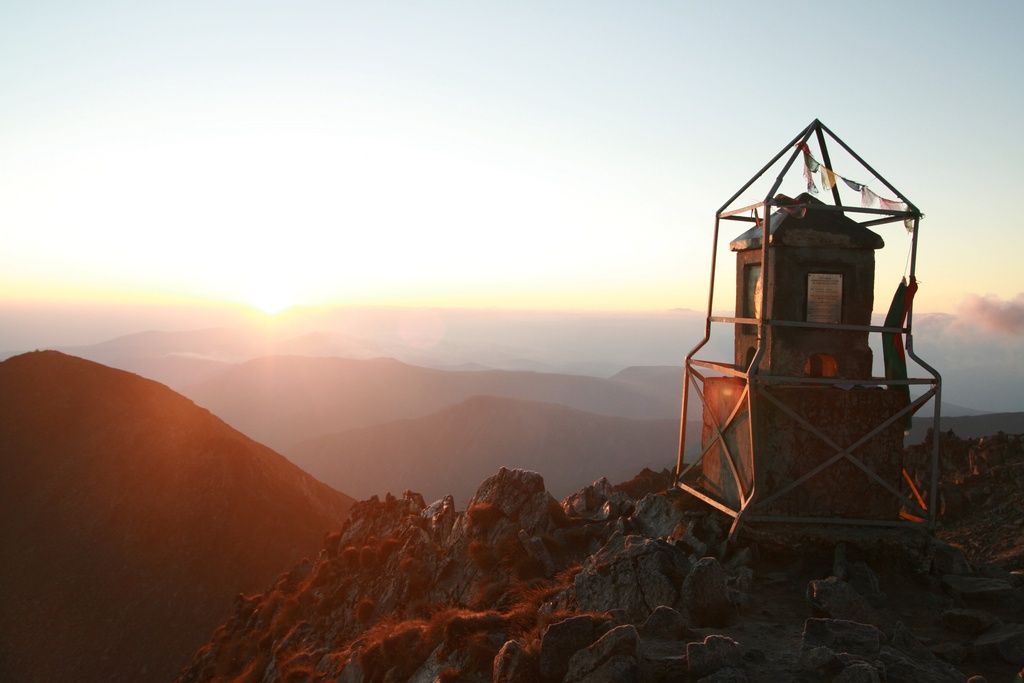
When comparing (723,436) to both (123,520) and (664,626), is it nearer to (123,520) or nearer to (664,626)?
(664,626)

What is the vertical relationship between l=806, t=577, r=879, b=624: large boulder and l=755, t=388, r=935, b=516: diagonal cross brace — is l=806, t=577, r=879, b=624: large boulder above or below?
below

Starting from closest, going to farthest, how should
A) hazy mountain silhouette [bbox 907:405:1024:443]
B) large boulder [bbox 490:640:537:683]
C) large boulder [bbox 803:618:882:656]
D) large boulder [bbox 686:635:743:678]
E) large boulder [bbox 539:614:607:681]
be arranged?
large boulder [bbox 686:635:743:678] < large boulder [bbox 803:618:882:656] < large boulder [bbox 539:614:607:681] < large boulder [bbox 490:640:537:683] < hazy mountain silhouette [bbox 907:405:1024:443]

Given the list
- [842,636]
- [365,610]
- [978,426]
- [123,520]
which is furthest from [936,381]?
[978,426]

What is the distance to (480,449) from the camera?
129250 mm

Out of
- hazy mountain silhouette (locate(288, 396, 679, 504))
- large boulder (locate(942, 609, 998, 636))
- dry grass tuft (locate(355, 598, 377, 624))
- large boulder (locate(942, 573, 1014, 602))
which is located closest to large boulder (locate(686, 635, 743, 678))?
large boulder (locate(942, 609, 998, 636))

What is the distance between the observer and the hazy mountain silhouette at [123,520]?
36.3 m

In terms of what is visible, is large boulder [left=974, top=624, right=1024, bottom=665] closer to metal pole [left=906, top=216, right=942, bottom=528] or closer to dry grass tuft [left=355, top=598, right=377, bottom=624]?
metal pole [left=906, top=216, right=942, bottom=528]

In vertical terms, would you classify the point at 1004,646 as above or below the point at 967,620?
above

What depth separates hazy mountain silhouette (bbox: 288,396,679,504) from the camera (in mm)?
117250

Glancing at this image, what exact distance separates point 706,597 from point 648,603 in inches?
38.3

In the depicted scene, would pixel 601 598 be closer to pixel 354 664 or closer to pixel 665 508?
pixel 665 508

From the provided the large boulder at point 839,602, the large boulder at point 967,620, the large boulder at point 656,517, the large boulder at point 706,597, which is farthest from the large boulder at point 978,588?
the large boulder at point 656,517

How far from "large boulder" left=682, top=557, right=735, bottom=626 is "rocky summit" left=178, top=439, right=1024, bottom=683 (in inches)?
0.9

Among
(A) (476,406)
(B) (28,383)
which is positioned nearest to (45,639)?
(B) (28,383)
